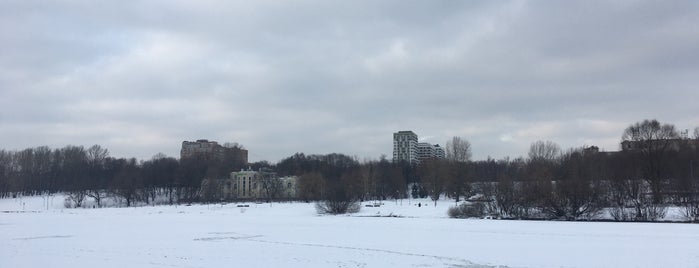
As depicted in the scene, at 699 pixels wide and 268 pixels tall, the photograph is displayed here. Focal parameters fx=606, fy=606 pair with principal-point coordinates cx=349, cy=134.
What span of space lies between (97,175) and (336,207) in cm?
9937

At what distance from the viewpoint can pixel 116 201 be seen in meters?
131

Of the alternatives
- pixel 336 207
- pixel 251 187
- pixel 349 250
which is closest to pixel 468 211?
pixel 336 207

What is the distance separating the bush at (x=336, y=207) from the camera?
8050 cm

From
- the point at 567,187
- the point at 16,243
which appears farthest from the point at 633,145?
the point at 16,243

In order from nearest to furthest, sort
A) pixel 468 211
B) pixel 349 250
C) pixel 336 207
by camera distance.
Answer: pixel 349 250
pixel 468 211
pixel 336 207

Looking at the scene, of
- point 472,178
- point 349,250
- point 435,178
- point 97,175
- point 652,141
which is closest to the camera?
point 349,250

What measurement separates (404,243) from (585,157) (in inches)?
3282

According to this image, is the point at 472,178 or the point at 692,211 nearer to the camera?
the point at 692,211

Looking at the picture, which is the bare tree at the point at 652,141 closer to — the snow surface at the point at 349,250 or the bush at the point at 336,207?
the bush at the point at 336,207

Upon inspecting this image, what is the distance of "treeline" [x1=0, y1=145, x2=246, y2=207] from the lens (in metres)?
133

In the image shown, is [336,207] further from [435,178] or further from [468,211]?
[435,178]

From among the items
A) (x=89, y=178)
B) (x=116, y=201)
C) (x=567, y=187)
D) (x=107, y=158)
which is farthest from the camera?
(x=107, y=158)

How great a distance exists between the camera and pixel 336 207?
80750 millimetres

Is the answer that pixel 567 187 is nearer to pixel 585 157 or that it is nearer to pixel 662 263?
pixel 585 157
